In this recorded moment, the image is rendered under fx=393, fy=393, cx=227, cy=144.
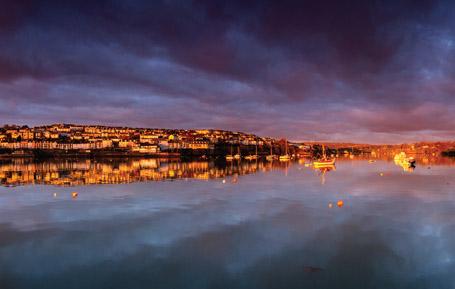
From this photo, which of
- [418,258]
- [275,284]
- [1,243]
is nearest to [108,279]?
[275,284]

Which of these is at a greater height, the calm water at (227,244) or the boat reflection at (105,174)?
the boat reflection at (105,174)

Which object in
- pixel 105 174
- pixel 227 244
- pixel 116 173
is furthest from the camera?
pixel 116 173

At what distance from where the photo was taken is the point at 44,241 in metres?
17.8

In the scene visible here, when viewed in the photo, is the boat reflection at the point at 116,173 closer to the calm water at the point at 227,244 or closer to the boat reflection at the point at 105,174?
the boat reflection at the point at 105,174

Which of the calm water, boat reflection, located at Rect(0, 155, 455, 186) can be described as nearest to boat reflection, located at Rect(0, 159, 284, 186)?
boat reflection, located at Rect(0, 155, 455, 186)

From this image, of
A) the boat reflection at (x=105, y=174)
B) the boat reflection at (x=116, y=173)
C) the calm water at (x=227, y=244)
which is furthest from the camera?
the boat reflection at (x=116, y=173)

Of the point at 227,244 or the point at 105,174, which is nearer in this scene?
the point at 227,244

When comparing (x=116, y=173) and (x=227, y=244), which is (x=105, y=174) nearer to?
(x=116, y=173)

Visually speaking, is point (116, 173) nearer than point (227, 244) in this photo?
No

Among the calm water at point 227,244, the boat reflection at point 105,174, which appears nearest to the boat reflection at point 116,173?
the boat reflection at point 105,174

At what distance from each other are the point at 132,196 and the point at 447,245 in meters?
25.3

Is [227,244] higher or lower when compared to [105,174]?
lower

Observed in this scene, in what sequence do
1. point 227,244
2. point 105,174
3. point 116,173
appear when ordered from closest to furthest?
point 227,244 → point 105,174 → point 116,173

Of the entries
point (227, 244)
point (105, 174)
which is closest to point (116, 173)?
point (105, 174)
